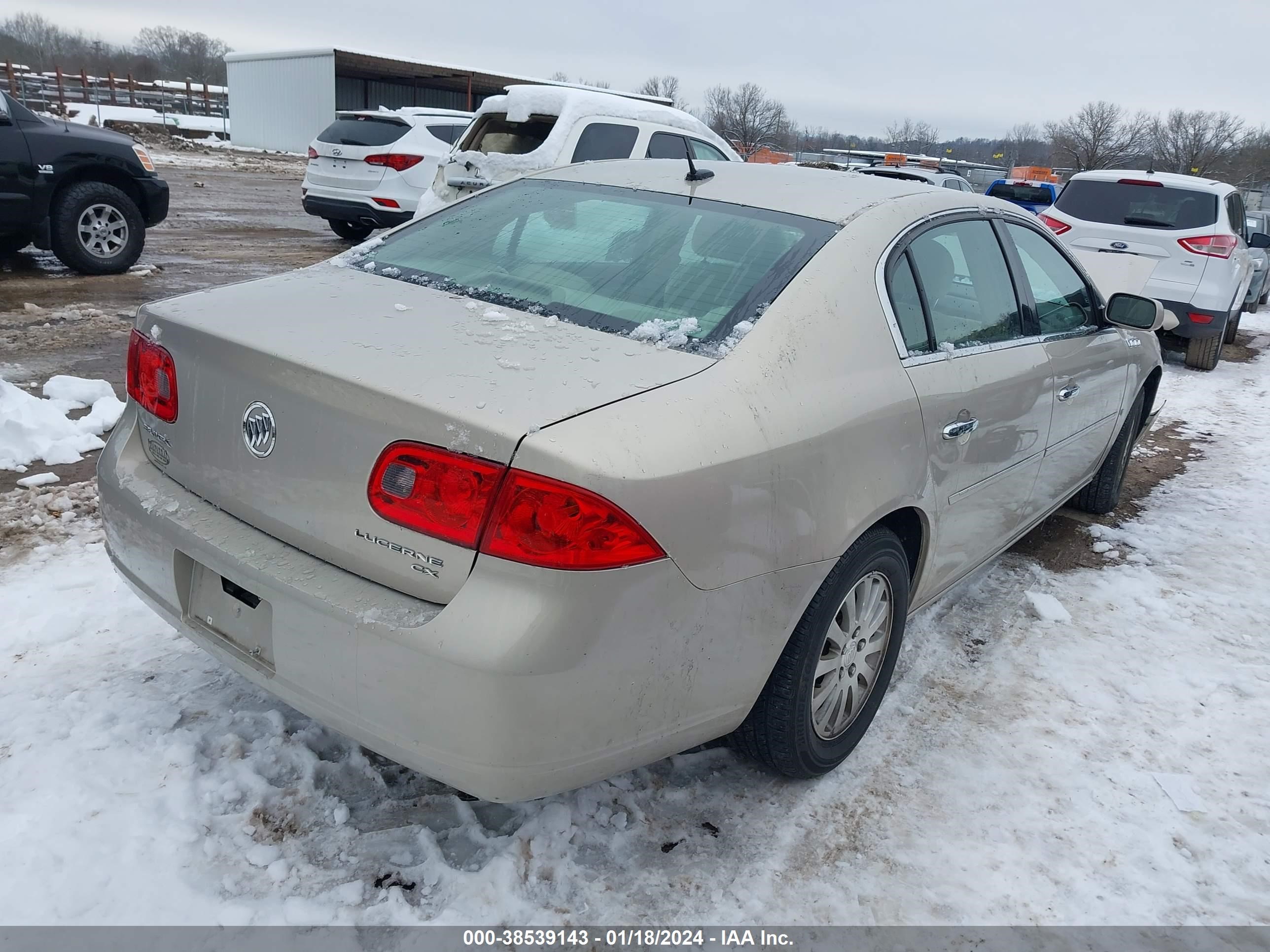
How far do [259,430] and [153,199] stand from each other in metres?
8.23

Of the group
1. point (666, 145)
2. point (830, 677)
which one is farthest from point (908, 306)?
point (666, 145)

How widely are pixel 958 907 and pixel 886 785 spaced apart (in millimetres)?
468

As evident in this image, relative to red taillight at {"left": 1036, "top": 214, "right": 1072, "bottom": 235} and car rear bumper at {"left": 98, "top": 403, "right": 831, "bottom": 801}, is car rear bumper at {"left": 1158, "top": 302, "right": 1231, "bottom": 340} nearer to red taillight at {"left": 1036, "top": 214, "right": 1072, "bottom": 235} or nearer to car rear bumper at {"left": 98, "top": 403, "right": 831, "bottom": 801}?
red taillight at {"left": 1036, "top": 214, "right": 1072, "bottom": 235}

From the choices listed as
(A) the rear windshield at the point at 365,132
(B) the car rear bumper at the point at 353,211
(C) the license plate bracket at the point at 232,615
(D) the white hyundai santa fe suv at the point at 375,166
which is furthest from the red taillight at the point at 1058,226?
(C) the license plate bracket at the point at 232,615

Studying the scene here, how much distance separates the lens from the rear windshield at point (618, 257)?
2.43 metres

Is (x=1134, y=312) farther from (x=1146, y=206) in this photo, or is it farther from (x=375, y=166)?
(x=375, y=166)

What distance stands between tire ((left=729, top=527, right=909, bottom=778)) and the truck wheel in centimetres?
851

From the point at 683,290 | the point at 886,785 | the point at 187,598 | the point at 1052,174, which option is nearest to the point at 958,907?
the point at 886,785

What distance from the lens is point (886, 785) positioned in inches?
108

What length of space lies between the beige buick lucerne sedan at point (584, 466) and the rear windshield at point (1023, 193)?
14070 mm

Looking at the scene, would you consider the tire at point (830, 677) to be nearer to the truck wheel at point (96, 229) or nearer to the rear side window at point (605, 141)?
the rear side window at point (605, 141)

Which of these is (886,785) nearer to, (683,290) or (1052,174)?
(683,290)

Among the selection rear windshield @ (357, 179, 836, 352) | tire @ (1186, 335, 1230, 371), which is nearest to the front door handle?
rear windshield @ (357, 179, 836, 352)

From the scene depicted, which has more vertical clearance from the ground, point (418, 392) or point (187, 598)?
point (418, 392)
